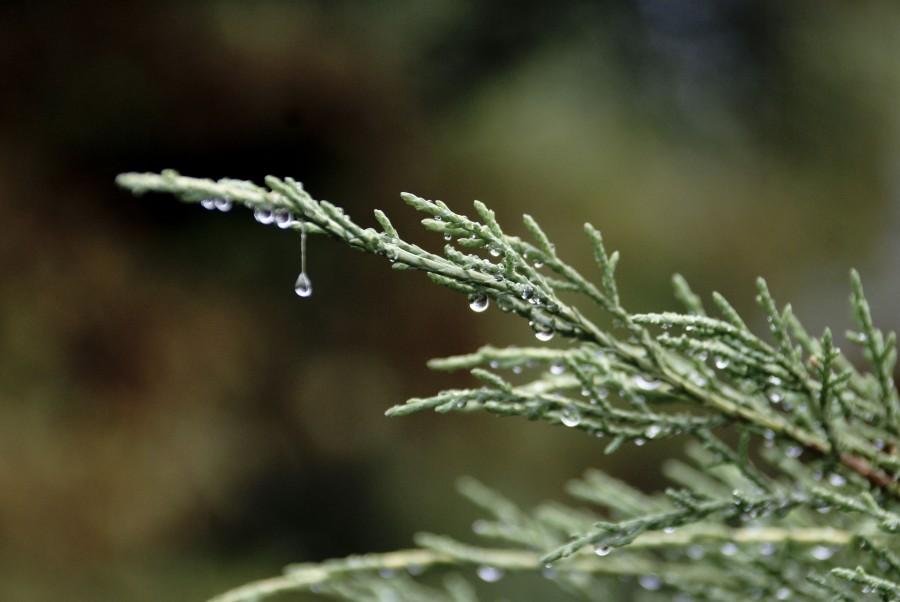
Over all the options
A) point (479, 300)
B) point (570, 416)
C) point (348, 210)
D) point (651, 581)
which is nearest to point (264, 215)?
point (479, 300)

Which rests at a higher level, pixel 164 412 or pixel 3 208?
pixel 3 208

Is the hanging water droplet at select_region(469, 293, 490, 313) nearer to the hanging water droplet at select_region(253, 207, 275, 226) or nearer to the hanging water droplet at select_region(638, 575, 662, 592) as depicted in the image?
the hanging water droplet at select_region(253, 207, 275, 226)

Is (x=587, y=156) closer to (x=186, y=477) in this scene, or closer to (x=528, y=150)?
(x=528, y=150)

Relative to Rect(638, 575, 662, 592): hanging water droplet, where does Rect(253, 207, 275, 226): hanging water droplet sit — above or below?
above

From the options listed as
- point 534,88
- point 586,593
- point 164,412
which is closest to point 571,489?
point 586,593

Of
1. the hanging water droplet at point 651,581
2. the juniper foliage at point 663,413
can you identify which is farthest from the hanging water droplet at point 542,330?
the hanging water droplet at point 651,581

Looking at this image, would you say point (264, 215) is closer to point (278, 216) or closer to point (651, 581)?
point (278, 216)

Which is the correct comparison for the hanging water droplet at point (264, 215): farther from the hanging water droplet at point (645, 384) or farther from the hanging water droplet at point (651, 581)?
the hanging water droplet at point (651, 581)

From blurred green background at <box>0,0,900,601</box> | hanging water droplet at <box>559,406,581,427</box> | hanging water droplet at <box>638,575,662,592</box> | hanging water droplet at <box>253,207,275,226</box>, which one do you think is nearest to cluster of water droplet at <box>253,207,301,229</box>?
hanging water droplet at <box>253,207,275,226</box>
